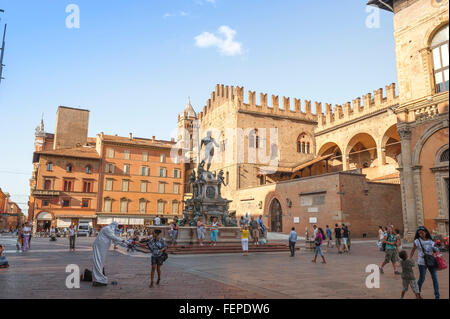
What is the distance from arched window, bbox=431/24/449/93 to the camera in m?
17.4

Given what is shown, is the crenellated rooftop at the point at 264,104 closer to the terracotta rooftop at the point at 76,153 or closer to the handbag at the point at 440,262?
the terracotta rooftop at the point at 76,153

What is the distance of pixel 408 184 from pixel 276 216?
14345 mm

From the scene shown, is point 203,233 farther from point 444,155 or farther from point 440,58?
point 440,58

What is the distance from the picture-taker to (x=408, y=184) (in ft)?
60.4

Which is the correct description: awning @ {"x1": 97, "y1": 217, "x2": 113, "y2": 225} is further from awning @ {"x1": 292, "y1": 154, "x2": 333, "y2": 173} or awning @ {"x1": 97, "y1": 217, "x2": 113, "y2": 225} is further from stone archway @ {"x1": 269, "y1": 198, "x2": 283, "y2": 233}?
awning @ {"x1": 292, "y1": 154, "x2": 333, "y2": 173}

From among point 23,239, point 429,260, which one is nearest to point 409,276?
point 429,260

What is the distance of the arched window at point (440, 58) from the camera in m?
17.4

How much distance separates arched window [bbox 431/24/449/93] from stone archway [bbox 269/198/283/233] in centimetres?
1640

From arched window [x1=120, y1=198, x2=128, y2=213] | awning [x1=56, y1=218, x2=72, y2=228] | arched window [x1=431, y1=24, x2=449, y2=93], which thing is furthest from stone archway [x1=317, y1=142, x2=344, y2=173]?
awning [x1=56, y1=218, x2=72, y2=228]

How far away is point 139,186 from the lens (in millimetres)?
47500

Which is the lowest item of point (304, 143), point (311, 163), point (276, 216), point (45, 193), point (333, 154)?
point (276, 216)

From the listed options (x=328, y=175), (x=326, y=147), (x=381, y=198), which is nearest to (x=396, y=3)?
(x=328, y=175)
